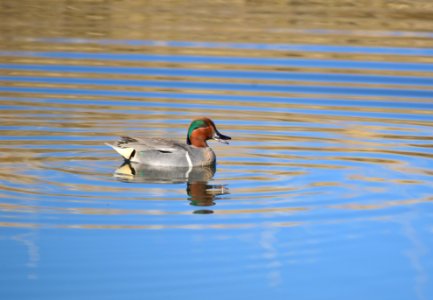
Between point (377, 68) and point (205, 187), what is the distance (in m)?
9.12

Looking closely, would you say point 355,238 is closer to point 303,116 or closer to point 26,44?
point 303,116

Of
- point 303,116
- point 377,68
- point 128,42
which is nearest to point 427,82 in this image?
point 377,68

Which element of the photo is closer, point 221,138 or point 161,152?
point 161,152

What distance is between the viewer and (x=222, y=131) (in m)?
15.2

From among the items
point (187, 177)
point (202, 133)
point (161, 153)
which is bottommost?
point (187, 177)

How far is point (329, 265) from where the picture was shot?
959 centimetres

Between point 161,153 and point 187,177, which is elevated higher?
point 161,153

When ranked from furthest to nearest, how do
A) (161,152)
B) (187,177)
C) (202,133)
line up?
(202,133), (161,152), (187,177)

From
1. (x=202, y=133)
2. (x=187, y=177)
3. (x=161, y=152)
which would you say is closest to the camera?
(x=187, y=177)

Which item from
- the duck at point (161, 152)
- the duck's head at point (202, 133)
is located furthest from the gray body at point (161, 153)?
the duck's head at point (202, 133)

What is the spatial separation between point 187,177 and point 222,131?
7.76 feet

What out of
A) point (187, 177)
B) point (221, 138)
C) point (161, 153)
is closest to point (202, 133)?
point (221, 138)

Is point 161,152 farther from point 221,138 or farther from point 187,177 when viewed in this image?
point 221,138

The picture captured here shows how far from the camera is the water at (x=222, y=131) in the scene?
9.60 m
